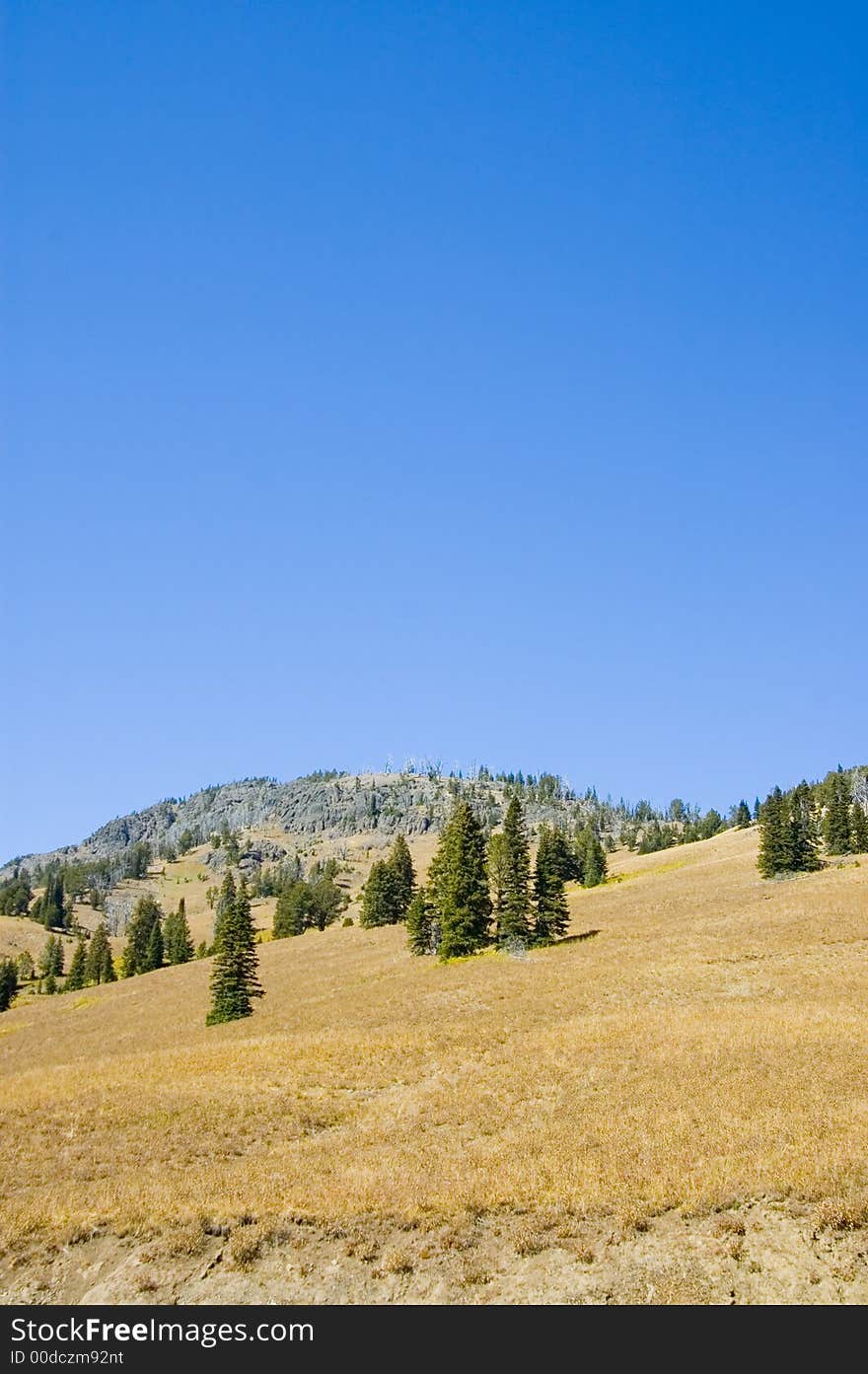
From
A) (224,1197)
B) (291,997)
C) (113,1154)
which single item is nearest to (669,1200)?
(224,1197)

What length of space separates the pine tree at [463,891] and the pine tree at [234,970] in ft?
46.8

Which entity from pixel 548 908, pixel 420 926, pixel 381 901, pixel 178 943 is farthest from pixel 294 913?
pixel 548 908

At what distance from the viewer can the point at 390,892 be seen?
323ft

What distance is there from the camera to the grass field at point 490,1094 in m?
16.1

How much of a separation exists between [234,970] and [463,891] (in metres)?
18.0

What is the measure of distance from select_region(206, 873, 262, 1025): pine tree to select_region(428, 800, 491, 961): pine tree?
14268 mm

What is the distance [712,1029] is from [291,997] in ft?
106

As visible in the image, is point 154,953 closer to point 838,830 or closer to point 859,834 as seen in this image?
point 838,830

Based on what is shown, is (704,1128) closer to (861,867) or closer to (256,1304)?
(256,1304)

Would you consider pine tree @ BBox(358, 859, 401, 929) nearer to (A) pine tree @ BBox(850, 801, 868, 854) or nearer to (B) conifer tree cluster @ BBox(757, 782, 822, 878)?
(B) conifer tree cluster @ BBox(757, 782, 822, 878)

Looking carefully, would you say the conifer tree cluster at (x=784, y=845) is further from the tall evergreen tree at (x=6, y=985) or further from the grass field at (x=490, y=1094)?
the tall evergreen tree at (x=6, y=985)

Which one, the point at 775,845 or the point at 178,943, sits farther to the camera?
the point at 178,943

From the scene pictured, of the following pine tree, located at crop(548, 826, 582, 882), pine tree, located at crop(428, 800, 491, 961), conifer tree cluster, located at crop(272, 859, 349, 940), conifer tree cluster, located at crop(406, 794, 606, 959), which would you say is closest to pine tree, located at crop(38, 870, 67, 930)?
conifer tree cluster, located at crop(272, 859, 349, 940)

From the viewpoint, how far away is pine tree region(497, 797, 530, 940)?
59.5 meters
